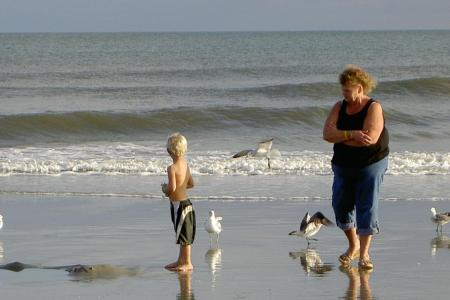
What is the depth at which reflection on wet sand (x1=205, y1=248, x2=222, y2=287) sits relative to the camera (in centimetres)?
760

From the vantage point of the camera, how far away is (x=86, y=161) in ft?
53.8

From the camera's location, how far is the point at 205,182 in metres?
13.9

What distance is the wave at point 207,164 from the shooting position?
49.4 feet

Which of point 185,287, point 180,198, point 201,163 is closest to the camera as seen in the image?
point 185,287

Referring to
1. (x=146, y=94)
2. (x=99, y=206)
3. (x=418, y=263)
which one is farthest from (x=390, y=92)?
(x=418, y=263)

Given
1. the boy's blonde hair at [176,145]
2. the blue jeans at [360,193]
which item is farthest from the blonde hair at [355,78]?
the boy's blonde hair at [176,145]

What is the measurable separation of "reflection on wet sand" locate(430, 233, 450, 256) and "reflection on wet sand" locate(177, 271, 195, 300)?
85.3 inches

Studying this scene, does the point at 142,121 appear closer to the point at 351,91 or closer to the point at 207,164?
the point at 207,164

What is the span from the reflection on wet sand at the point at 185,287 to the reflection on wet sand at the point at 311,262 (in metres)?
0.89

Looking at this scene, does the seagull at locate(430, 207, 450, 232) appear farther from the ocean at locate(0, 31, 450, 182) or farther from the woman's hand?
the ocean at locate(0, 31, 450, 182)

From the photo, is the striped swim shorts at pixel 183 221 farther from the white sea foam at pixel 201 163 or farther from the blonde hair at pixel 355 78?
the white sea foam at pixel 201 163

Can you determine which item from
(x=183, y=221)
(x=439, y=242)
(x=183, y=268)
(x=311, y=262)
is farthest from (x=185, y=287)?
(x=439, y=242)

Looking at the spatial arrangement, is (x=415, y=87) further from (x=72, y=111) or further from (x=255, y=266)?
(x=255, y=266)

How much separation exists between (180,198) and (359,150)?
140 centimetres
